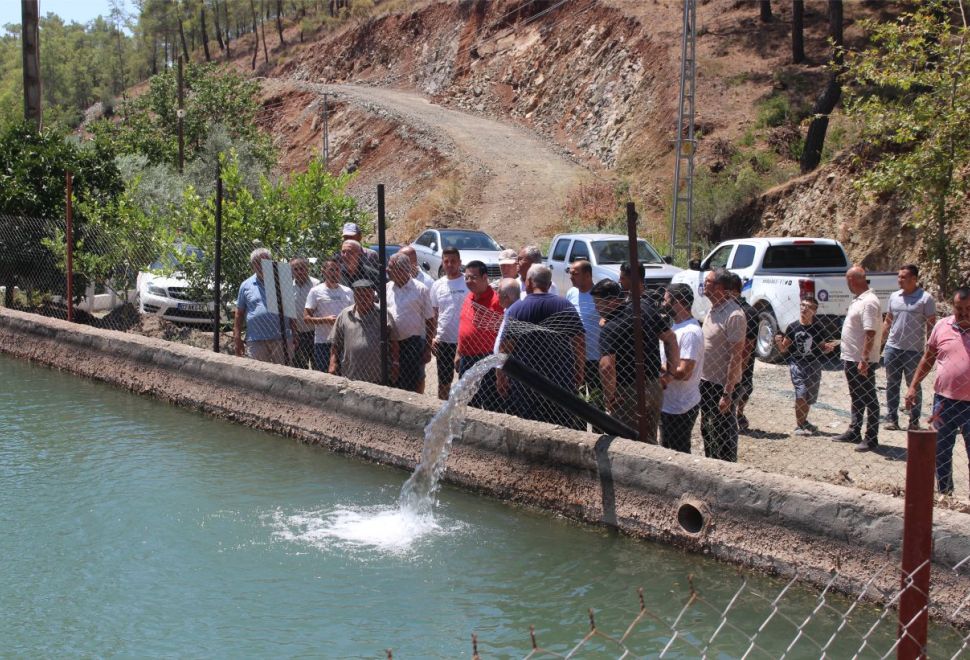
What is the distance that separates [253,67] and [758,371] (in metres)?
74.1

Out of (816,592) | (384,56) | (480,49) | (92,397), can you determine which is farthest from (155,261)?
(384,56)

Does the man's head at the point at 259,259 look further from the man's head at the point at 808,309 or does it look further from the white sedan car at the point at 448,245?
the white sedan car at the point at 448,245

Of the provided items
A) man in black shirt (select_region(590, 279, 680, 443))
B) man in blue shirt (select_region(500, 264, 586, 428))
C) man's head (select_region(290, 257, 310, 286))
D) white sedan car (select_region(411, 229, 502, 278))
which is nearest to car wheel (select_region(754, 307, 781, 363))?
man's head (select_region(290, 257, 310, 286))

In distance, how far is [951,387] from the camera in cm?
726

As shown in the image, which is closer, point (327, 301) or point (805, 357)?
point (805, 357)

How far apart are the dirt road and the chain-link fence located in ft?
77.6

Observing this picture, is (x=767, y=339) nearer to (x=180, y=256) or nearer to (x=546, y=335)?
(x=546, y=335)

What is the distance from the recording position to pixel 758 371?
14258mm

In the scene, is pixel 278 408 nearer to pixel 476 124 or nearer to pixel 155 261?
pixel 155 261

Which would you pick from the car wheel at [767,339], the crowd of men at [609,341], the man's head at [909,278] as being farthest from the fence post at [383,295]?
the car wheel at [767,339]

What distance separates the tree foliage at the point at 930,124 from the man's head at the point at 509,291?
36.7 ft

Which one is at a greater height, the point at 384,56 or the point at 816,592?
the point at 384,56

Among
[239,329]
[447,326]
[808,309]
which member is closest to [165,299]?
[239,329]

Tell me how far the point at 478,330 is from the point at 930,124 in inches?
460
